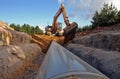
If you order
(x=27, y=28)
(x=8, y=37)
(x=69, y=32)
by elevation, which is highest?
(x=27, y=28)

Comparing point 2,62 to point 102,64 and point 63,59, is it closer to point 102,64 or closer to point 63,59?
point 102,64

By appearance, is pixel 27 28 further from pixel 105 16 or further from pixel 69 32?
pixel 69 32

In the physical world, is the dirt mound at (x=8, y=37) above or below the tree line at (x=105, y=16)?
below

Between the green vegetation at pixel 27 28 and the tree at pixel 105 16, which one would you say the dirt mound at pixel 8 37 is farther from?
the green vegetation at pixel 27 28

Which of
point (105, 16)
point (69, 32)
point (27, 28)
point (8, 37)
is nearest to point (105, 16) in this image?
point (105, 16)

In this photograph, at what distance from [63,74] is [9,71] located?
8.39ft

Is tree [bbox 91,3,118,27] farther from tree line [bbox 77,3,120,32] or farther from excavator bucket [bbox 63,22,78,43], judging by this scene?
excavator bucket [bbox 63,22,78,43]

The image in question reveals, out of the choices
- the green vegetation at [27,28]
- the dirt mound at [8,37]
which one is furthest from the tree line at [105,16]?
the green vegetation at [27,28]

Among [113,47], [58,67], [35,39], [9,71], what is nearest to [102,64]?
[9,71]

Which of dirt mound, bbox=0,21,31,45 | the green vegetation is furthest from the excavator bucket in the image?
the green vegetation

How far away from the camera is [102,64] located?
155 inches

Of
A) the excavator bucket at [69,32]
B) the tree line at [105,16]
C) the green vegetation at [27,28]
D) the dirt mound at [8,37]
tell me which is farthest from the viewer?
the green vegetation at [27,28]

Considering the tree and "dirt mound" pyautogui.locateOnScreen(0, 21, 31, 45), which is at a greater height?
the tree

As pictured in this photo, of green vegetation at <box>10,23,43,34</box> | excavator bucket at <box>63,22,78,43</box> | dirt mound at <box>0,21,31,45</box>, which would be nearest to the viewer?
dirt mound at <box>0,21,31,45</box>
